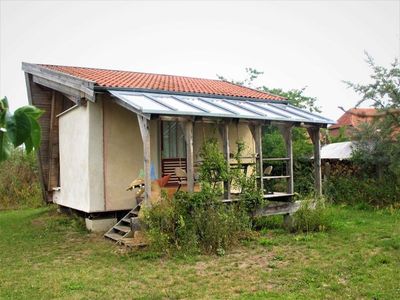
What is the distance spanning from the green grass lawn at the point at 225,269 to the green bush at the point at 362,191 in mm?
2622

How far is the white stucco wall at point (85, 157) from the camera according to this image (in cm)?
1030

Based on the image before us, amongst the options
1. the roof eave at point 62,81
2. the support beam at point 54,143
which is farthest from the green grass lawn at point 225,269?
the support beam at point 54,143

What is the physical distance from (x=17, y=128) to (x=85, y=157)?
9.89 meters

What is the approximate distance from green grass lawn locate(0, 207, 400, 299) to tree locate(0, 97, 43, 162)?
4.82m

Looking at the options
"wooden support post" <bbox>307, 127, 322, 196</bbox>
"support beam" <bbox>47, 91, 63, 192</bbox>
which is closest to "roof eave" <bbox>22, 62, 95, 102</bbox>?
"support beam" <bbox>47, 91, 63, 192</bbox>

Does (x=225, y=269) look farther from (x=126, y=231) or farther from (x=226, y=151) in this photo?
(x=126, y=231)

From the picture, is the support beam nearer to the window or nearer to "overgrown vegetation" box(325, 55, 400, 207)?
the window

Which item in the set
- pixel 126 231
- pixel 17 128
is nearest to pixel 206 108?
pixel 126 231

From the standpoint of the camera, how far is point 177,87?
11445 mm

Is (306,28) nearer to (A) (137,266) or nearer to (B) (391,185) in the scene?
(B) (391,185)

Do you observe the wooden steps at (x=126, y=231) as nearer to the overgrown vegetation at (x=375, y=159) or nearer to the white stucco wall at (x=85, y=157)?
the white stucco wall at (x=85, y=157)

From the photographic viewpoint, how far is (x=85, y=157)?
10.5 m

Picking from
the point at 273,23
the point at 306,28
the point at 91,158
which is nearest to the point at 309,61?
the point at 306,28

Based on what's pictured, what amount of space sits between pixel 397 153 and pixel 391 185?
3.47ft
